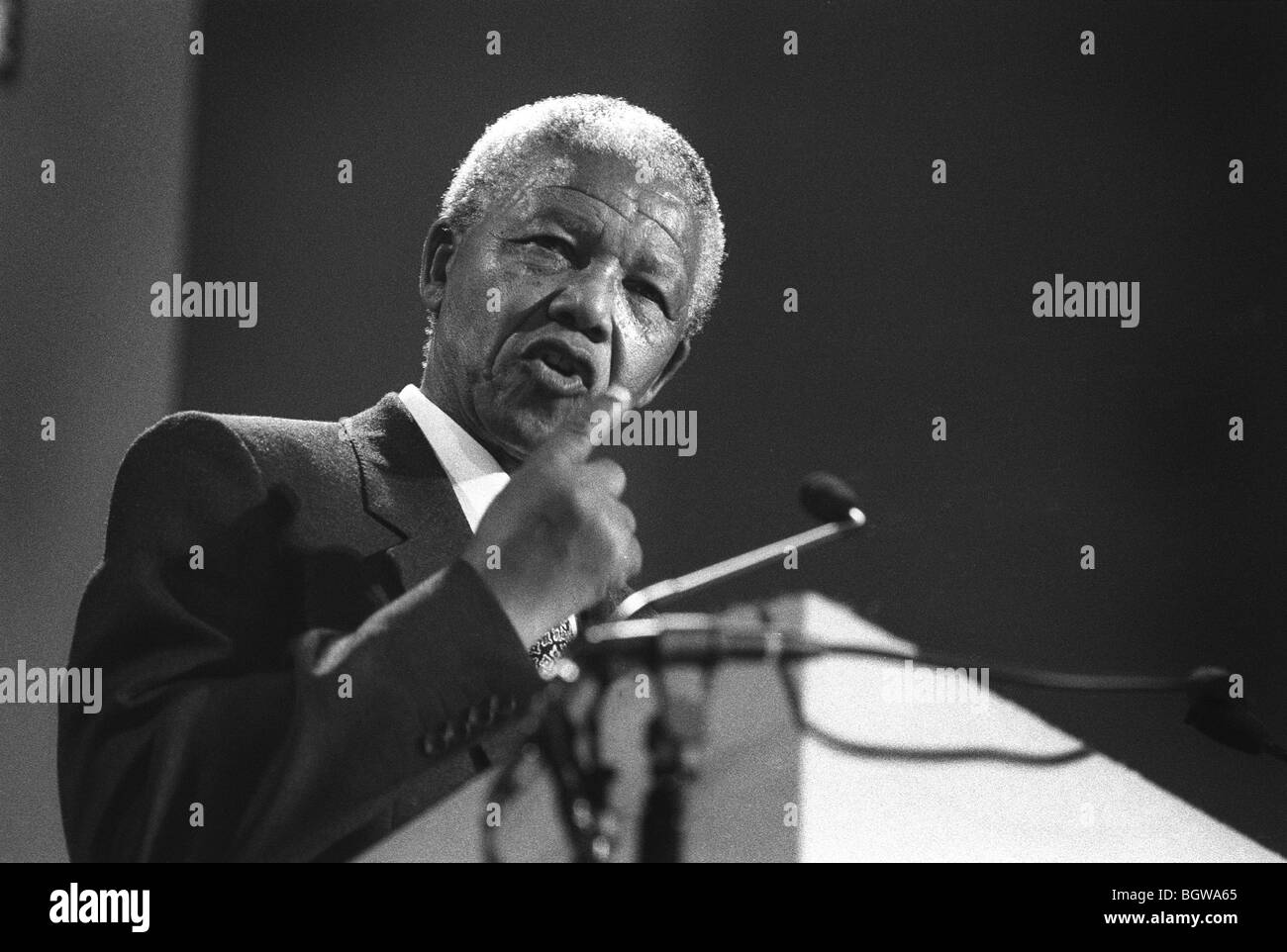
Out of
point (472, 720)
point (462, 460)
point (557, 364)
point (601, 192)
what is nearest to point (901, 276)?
point (601, 192)

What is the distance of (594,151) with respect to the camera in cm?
226

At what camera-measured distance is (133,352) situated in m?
2.37

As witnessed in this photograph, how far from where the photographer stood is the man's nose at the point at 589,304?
2148 mm

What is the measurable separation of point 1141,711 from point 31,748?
1.69 m

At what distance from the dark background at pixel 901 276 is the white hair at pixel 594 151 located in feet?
0.16

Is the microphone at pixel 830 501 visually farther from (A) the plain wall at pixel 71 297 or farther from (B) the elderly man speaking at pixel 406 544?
(A) the plain wall at pixel 71 297

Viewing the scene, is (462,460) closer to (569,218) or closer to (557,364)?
(557,364)

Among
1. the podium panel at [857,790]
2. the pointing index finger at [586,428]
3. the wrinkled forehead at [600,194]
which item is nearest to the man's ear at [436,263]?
the wrinkled forehead at [600,194]

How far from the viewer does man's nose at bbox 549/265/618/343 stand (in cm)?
215

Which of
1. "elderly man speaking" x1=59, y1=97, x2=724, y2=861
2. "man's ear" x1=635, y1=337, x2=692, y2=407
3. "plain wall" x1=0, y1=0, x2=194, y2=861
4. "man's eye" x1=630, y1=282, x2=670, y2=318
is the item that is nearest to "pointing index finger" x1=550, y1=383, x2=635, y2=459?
"elderly man speaking" x1=59, y1=97, x2=724, y2=861

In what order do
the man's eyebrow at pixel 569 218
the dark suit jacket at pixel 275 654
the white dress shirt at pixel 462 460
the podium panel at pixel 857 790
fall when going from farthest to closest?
the man's eyebrow at pixel 569 218
the white dress shirt at pixel 462 460
the dark suit jacket at pixel 275 654
the podium panel at pixel 857 790

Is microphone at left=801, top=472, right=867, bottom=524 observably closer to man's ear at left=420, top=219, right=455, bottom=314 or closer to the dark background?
the dark background

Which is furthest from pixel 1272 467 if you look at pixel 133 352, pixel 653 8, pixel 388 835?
pixel 133 352
